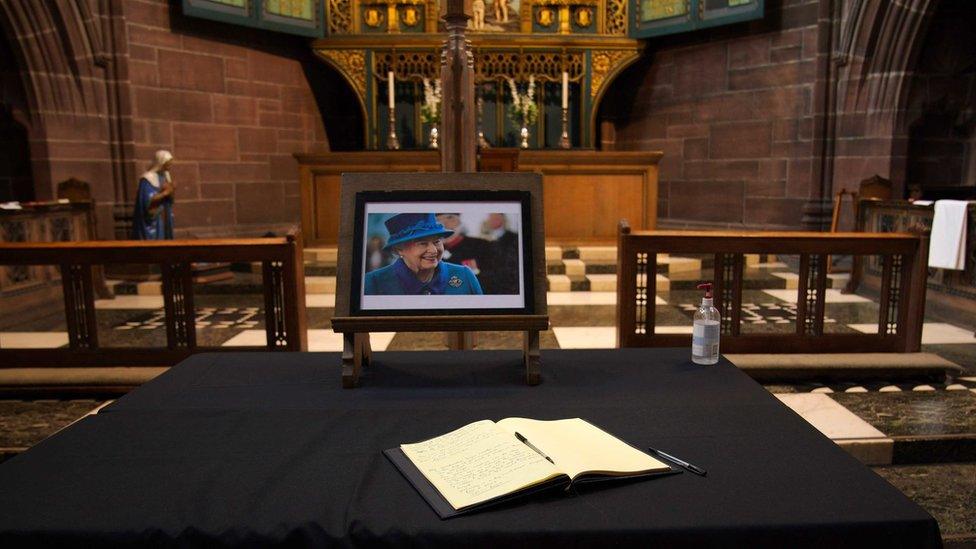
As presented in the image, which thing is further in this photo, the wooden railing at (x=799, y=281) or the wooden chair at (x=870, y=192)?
the wooden chair at (x=870, y=192)

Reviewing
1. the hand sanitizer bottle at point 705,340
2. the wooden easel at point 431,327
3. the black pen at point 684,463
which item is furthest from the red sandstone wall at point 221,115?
the black pen at point 684,463

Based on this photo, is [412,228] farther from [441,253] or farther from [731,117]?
[731,117]

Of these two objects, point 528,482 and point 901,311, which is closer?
point 528,482

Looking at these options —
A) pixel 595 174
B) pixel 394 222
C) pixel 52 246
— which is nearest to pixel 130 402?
pixel 394 222

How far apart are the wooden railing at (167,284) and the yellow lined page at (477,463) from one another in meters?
2.20

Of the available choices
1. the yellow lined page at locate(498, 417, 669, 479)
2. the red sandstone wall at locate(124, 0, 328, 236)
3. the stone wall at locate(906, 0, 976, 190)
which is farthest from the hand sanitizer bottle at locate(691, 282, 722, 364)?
the red sandstone wall at locate(124, 0, 328, 236)

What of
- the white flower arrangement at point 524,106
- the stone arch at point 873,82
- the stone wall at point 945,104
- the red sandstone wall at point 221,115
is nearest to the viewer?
the stone arch at point 873,82

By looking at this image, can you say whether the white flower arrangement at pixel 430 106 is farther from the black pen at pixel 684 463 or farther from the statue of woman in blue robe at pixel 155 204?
the black pen at pixel 684 463

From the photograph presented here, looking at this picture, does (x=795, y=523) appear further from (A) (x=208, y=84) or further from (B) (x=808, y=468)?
(A) (x=208, y=84)

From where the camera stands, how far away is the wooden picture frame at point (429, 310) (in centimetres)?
181

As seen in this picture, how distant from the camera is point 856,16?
6.82 meters

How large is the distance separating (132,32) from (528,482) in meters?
7.37

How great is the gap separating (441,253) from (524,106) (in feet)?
23.6

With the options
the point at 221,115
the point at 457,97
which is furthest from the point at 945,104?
the point at 221,115
